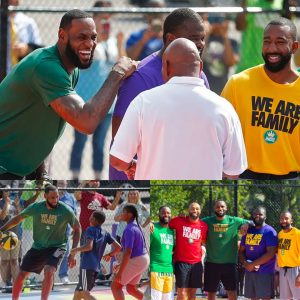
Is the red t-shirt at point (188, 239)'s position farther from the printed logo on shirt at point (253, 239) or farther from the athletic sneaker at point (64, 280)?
the athletic sneaker at point (64, 280)

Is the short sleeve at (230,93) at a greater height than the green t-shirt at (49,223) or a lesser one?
greater

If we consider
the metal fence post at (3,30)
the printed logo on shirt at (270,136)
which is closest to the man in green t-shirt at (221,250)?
the printed logo on shirt at (270,136)

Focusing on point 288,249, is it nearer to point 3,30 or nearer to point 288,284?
point 288,284

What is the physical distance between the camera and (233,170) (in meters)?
5.64

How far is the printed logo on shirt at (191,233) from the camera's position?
5.27 m

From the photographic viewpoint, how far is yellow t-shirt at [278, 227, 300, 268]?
210 inches

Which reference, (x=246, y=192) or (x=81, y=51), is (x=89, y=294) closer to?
(x=246, y=192)

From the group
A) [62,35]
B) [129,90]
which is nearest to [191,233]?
[129,90]

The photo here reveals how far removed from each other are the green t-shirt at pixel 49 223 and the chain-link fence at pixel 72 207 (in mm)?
28

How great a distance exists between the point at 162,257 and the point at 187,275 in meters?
0.15

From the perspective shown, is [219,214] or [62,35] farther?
[62,35]

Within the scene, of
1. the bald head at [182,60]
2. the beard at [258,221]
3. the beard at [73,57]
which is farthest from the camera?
the beard at [73,57]

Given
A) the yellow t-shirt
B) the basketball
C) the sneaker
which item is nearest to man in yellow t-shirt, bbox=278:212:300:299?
the yellow t-shirt

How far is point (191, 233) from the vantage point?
529 cm
